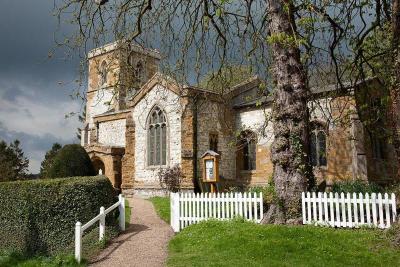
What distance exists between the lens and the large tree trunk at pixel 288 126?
12.3m

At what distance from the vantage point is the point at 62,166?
2042cm

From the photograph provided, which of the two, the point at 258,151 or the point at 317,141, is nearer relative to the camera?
the point at 317,141

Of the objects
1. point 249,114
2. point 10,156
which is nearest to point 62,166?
point 249,114

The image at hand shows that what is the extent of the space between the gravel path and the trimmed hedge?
102 centimetres

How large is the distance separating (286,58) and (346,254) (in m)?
5.97

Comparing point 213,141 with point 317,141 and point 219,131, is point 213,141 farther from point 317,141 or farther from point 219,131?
point 317,141

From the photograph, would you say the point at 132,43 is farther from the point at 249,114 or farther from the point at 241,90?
the point at 241,90

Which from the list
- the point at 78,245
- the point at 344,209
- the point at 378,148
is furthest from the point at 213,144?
the point at 78,245

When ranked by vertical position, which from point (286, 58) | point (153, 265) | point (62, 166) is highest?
point (286, 58)

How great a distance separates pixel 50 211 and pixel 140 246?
10.1 ft

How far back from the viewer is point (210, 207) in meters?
13.6

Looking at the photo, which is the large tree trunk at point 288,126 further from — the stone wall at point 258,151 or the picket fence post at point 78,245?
the stone wall at point 258,151

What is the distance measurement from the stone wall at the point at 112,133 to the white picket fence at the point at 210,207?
712 inches

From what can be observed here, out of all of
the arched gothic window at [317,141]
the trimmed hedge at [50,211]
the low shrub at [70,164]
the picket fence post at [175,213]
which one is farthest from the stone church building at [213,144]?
the trimmed hedge at [50,211]
